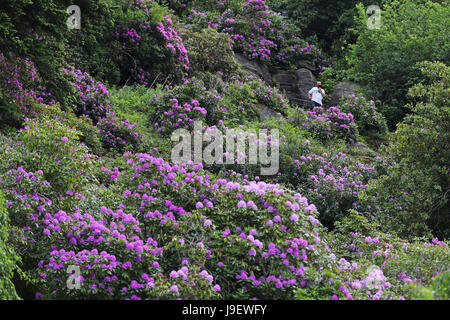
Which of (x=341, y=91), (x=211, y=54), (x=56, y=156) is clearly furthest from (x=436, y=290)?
(x=341, y=91)

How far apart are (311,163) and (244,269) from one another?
4.93 meters

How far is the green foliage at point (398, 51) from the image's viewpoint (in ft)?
51.5

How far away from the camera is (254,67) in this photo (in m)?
16.5

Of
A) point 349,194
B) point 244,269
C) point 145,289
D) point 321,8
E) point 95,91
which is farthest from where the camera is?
point 321,8

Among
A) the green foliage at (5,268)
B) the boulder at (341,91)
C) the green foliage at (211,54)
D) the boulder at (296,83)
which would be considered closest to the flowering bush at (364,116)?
the boulder at (341,91)

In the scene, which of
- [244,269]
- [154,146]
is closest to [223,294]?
[244,269]

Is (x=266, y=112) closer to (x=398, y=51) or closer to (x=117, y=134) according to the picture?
(x=117, y=134)

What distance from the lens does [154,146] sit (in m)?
9.32

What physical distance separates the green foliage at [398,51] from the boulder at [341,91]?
258 millimetres

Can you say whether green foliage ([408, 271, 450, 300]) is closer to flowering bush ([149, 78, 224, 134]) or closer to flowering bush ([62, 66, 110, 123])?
flowering bush ([149, 78, 224, 134])

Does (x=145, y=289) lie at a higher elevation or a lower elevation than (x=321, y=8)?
lower

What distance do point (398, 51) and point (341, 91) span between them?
2011 millimetres

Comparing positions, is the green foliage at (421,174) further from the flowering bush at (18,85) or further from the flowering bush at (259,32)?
the flowering bush at (259,32)
